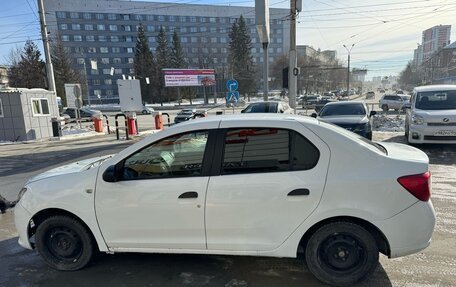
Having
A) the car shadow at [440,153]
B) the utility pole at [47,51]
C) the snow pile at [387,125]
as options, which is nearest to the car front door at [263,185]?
the car shadow at [440,153]

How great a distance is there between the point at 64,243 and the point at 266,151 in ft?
8.16

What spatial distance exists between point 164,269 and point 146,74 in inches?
2580

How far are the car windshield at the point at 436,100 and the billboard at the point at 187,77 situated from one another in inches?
1934

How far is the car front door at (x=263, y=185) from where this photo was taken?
2824mm

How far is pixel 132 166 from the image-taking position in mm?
3172

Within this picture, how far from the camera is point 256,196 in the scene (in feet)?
9.38

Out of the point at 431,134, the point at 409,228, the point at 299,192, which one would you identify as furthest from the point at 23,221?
the point at 431,134

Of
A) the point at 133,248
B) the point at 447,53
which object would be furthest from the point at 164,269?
the point at 447,53

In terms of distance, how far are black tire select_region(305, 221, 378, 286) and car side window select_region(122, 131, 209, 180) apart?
1350 mm

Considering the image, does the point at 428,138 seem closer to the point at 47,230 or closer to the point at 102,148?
the point at 47,230

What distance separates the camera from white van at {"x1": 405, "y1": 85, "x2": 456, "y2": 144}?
8.59 meters

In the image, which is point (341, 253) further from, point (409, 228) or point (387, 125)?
point (387, 125)

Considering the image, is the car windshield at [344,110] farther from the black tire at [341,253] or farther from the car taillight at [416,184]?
the black tire at [341,253]

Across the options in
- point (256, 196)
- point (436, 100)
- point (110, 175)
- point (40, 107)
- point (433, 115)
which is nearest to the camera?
point (256, 196)
